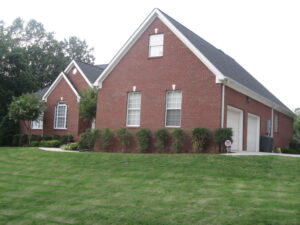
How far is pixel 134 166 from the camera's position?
1297 cm

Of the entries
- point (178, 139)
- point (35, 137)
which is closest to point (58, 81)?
point (35, 137)

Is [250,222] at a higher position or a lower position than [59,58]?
lower

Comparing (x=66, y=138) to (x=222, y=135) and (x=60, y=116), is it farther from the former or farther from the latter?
(x=222, y=135)

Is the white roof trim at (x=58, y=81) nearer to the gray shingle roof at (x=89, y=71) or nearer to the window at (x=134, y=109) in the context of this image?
the gray shingle roof at (x=89, y=71)

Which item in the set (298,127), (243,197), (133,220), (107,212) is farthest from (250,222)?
(298,127)

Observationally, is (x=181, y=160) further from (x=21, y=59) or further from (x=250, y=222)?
(x=21, y=59)

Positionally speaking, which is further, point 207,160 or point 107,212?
point 207,160

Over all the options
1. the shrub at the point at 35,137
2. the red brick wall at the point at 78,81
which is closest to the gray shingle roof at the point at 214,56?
the red brick wall at the point at 78,81


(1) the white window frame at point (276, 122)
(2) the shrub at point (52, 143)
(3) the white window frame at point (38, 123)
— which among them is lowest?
(2) the shrub at point (52, 143)

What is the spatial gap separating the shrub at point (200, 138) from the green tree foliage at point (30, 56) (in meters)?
21.9

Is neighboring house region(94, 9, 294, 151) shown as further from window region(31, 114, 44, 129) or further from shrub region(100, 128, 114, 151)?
window region(31, 114, 44, 129)

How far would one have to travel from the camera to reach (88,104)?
23.6 metres

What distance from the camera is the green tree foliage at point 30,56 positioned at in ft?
105

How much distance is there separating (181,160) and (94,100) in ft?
39.0
